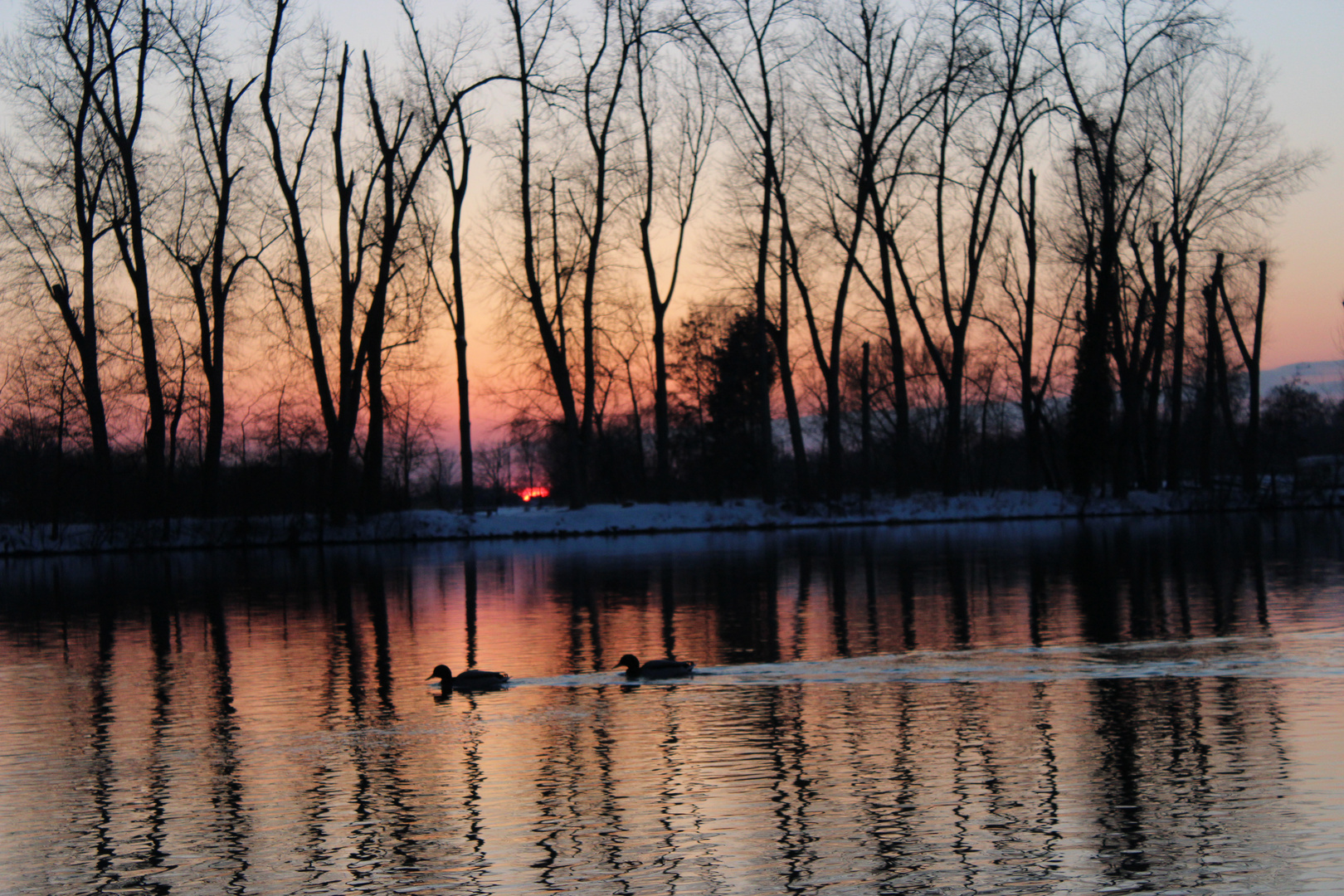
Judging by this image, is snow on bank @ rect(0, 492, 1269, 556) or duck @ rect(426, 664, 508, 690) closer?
duck @ rect(426, 664, 508, 690)

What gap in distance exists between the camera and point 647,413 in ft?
266

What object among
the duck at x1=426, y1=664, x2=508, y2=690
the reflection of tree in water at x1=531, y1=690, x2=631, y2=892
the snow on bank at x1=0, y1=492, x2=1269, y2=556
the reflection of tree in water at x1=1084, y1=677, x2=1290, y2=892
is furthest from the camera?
the snow on bank at x1=0, y1=492, x2=1269, y2=556

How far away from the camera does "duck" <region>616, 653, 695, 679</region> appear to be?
12.0 meters

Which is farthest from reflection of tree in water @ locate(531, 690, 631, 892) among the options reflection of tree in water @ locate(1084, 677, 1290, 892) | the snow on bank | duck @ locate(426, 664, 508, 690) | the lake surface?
the snow on bank

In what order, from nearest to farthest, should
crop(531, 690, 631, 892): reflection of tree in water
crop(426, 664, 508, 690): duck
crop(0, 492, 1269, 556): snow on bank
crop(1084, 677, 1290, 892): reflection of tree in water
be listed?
crop(1084, 677, 1290, 892): reflection of tree in water → crop(531, 690, 631, 892): reflection of tree in water → crop(426, 664, 508, 690): duck → crop(0, 492, 1269, 556): snow on bank

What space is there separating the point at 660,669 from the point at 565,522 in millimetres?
32005

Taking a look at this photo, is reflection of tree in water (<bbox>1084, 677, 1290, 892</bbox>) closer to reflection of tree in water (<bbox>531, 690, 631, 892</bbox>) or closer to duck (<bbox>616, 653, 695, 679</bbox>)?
reflection of tree in water (<bbox>531, 690, 631, 892</bbox>)

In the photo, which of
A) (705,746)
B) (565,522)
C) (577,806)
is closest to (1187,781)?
(705,746)

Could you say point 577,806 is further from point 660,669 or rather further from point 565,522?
point 565,522

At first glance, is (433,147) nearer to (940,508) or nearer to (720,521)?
(720,521)

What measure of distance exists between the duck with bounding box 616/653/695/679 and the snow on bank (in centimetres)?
3071

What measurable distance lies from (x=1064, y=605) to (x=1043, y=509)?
3210cm

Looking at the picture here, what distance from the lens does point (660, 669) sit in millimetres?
12000

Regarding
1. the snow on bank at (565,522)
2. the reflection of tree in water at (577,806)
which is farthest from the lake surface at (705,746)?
the snow on bank at (565,522)
